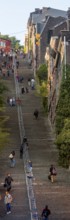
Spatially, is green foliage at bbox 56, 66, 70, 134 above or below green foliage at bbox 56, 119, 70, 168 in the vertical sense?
above

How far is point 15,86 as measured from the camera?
75.1m

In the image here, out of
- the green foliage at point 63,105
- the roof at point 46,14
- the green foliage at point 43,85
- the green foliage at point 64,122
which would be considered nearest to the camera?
the green foliage at point 64,122

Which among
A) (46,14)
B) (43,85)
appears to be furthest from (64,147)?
(46,14)

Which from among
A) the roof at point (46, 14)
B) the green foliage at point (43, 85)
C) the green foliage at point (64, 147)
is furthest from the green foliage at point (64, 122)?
the roof at point (46, 14)

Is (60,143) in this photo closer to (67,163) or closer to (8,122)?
(67,163)

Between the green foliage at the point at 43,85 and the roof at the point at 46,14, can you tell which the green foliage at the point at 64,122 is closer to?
the green foliage at the point at 43,85

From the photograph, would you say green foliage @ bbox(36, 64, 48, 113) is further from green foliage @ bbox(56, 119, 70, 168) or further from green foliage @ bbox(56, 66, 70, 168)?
green foliage @ bbox(56, 119, 70, 168)

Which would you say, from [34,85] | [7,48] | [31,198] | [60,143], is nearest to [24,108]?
[34,85]

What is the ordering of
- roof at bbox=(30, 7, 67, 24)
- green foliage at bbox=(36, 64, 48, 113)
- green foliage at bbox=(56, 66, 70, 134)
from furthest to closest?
roof at bbox=(30, 7, 67, 24), green foliage at bbox=(36, 64, 48, 113), green foliage at bbox=(56, 66, 70, 134)

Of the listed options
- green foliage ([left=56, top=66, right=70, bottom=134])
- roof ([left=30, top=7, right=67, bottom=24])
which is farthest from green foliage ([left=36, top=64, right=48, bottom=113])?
roof ([left=30, top=7, right=67, bottom=24])

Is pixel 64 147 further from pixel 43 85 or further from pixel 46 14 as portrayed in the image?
pixel 46 14

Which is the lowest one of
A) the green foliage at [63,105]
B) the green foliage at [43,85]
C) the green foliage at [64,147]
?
the green foliage at [43,85]

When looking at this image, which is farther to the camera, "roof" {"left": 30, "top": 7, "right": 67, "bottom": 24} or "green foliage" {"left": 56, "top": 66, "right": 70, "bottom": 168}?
"roof" {"left": 30, "top": 7, "right": 67, "bottom": 24}

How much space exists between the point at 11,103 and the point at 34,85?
35.5ft
